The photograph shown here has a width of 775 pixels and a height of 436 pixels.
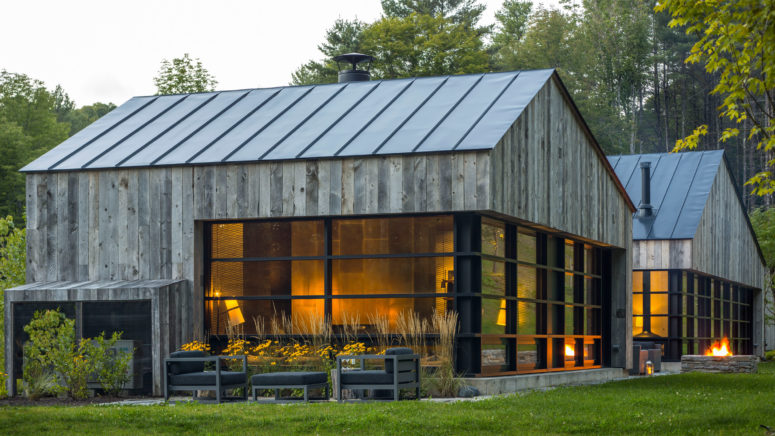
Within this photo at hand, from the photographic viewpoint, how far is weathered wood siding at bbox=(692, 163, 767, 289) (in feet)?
85.1

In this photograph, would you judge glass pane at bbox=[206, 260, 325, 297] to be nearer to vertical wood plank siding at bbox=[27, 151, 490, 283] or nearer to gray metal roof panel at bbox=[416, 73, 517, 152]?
Result: vertical wood plank siding at bbox=[27, 151, 490, 283]

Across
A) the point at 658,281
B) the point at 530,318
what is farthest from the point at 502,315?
the point at 658,281

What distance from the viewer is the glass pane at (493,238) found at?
14367 millimetres

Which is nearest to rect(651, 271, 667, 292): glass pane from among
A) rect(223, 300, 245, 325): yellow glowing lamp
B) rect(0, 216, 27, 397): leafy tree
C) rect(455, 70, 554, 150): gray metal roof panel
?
rect(455, 70, 554, 150): gray metal roof panel

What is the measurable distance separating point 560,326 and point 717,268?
1135 cm

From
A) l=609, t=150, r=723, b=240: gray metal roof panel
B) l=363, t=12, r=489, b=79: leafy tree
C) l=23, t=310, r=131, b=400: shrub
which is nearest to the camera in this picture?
l=23, t=310, r=131, b=400: shrub

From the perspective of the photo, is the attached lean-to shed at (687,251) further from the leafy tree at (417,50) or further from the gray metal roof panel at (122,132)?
the leafy tree at (417,50)

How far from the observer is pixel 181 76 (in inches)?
1670

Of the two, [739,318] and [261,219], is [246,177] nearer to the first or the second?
[261,219]

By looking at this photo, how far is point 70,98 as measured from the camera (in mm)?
71938

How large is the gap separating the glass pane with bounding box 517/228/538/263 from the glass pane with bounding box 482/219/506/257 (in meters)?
0.72

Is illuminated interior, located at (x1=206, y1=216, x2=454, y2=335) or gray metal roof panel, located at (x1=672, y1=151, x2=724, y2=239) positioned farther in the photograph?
gray metal roof panel, located at (x1=672, y1=151, x2=724, y2=239)

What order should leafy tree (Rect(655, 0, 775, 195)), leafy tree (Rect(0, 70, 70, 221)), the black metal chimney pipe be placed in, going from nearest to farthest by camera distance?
1. leafy tree (Rect(655, 0, 775, 195))
2. the black metal chimney pipe
3. leafy tree (Rect(0, 70, 70, 221))

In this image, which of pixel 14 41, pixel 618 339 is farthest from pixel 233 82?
pixel 618 339
